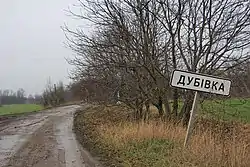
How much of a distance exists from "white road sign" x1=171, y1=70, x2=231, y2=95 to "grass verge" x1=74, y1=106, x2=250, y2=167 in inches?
44.5

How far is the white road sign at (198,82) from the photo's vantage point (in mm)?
9383

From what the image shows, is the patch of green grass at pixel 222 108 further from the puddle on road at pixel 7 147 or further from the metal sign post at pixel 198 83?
the puddle on road at pixel 7 147

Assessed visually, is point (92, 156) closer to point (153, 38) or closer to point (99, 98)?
point (153, 38)

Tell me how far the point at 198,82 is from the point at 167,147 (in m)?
2.34

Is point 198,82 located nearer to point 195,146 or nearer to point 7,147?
point 195,146

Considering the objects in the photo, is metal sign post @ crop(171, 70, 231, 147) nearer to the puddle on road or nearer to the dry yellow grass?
the dry yellow grass

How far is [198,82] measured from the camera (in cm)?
940

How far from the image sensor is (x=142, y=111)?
1928 centimetres

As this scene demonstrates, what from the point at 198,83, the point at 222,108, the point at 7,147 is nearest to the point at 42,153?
the point at 7,147

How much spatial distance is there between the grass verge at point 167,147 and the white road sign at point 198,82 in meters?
1.13

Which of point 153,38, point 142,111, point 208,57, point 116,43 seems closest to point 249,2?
point 208,57

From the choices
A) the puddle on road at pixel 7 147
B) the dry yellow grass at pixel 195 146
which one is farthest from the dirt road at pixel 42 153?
the dry yellow grass at pixel 195 146

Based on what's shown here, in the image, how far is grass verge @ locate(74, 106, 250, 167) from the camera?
8602mm

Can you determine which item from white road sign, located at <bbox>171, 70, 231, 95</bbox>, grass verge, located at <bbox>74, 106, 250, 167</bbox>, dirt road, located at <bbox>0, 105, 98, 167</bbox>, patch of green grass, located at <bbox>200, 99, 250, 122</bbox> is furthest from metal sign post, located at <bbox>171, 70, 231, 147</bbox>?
patch of green grass, located at <bbox>200, 99, 250, 122</bbox>
